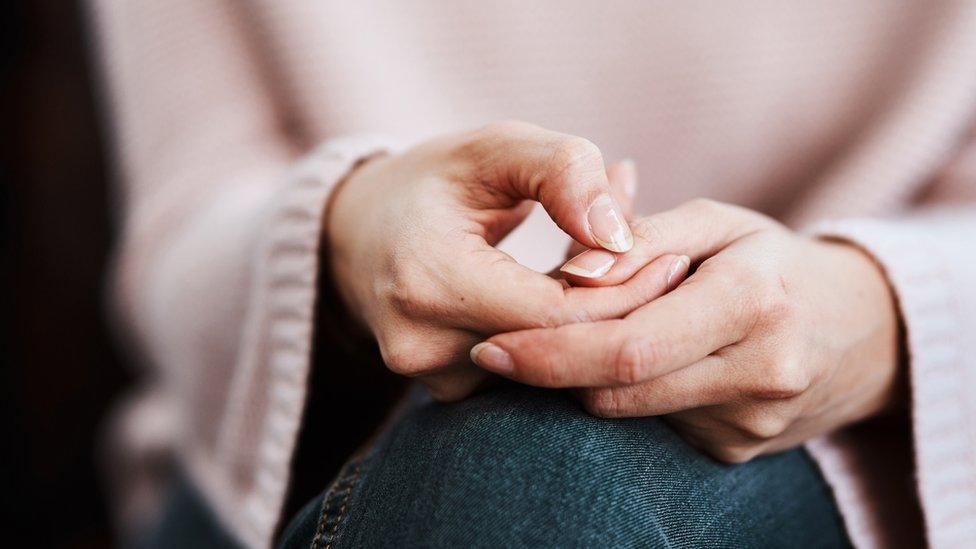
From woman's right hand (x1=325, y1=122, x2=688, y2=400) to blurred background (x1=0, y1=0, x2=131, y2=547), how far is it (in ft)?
3.31

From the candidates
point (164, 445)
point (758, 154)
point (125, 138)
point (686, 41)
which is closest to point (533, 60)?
point (686, 41)

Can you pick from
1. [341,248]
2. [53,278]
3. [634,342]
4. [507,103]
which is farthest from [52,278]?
[634,342]

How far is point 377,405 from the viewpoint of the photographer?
63 cm

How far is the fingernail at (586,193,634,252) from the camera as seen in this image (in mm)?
380

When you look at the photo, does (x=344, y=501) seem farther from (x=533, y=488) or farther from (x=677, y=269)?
(x=677, y=269)

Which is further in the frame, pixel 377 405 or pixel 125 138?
pixel 125 138

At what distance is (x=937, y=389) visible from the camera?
489mm

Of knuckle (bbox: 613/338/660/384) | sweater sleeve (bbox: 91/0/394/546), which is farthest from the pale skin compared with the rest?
sweater sleeve (bbox: 91/0/394/546)

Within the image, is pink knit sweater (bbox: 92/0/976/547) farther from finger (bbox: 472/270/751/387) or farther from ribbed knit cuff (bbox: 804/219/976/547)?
finger (bbox: 472/270/751/387)

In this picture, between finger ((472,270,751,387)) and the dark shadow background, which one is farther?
the dark shadow background

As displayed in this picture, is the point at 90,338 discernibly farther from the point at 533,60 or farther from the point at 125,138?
the point at 533,60

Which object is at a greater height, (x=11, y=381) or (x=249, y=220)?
(x=249, y=220)

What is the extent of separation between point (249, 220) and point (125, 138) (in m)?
0.35

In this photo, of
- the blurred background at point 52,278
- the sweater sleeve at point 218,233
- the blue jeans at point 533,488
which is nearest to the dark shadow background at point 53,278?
the blurred background at point 52,278
